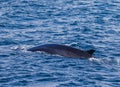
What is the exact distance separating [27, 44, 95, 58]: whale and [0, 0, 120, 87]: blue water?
431mm

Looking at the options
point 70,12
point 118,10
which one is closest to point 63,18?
point 70,12

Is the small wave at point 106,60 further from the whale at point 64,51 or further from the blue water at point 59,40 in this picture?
the whale at point 64,51

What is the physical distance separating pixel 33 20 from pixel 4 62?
11629mm

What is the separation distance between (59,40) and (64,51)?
3.99 meters

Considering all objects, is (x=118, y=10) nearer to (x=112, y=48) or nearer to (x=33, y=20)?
(x=33, y=20)

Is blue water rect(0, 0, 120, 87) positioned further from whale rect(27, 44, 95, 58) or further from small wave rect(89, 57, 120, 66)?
whale rect(27, 44, 95, 58)

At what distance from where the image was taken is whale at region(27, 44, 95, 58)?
932 inches

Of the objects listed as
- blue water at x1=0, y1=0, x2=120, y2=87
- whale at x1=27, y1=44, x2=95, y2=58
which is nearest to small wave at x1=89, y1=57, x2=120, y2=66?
blue water at x1=0, y1=0, x2=120, y2=87

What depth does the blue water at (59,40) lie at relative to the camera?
20.3 metres

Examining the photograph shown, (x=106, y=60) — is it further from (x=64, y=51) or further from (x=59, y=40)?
(x=59, y=40)

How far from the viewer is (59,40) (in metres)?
28.0

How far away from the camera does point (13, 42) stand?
27.1 metres

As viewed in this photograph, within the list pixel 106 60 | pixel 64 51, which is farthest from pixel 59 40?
pixel 106 60

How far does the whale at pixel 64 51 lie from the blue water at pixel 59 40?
1.41 ft
